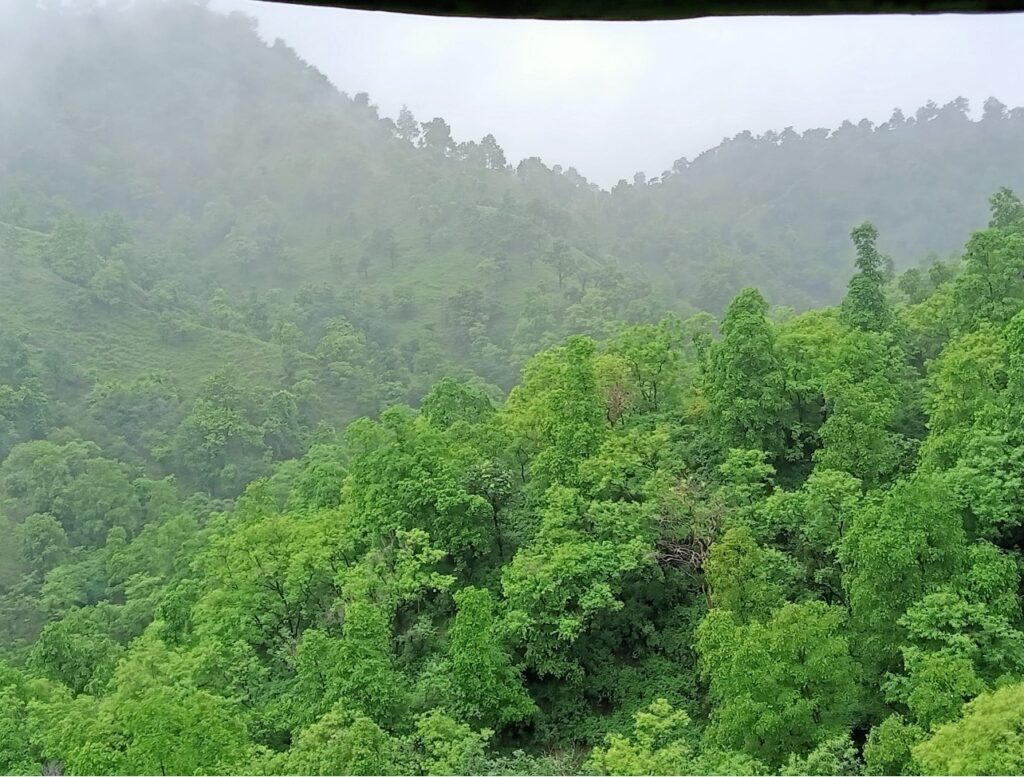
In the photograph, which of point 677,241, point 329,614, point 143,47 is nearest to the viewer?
point 329,614

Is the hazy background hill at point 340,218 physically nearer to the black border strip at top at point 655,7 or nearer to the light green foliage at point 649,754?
the light green foliage at point 649,754

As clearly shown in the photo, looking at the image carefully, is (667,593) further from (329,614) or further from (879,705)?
(329,614)

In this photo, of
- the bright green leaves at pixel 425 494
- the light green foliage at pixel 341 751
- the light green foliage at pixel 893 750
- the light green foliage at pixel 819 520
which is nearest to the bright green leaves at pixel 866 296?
the light green foliage at pixel 819 520

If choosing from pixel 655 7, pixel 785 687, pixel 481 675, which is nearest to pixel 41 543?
pixel 481 675

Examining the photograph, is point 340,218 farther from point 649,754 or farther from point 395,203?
point 649,754

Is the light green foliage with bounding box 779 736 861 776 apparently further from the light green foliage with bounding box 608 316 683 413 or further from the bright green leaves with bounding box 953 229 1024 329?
the bright green leaves with bounding box 953 229 1024 329

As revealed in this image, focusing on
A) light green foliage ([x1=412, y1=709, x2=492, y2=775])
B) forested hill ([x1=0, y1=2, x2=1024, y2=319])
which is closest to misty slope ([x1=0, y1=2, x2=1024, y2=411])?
forested hill ([x1=0, y1=2, x2=1024, y2=319])

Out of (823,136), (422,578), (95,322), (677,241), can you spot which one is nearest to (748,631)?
(422,578)
